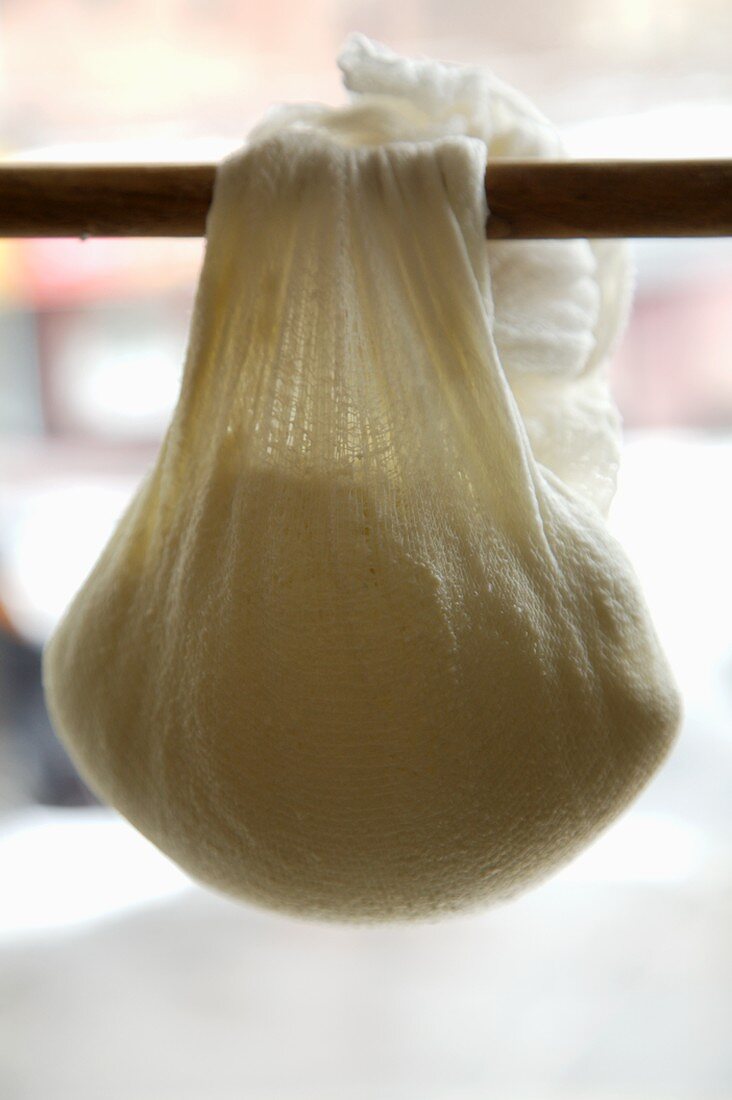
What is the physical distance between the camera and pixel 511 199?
41 centimetres

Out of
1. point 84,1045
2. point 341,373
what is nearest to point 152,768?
point 341,373

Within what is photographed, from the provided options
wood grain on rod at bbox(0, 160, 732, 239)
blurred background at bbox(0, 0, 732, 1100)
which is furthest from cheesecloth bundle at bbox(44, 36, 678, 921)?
blurred background at bbox(0, 0, 732, 1100)

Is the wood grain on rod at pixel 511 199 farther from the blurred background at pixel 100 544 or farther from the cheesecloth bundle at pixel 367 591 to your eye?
the blurred background at pixel 100 544

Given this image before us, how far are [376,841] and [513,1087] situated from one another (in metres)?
0.82

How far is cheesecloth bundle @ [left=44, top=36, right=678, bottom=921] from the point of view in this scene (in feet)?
1.32

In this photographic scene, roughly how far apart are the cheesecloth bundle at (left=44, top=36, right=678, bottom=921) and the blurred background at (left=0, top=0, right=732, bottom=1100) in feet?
2.47

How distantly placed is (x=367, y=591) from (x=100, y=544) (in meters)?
1.18

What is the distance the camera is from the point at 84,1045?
1.10m

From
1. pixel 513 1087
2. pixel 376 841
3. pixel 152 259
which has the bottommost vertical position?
pixel 513 1087

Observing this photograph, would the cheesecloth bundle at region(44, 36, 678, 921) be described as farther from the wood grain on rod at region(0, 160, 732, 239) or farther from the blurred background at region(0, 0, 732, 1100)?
the blurred background at region(0, 0, 732, 1100)

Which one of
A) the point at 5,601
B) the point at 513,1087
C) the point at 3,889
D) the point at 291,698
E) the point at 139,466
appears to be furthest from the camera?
the point at 139,466

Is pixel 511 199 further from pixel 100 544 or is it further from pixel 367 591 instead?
pixel 100 544

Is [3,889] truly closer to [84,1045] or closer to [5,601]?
[84,1045]

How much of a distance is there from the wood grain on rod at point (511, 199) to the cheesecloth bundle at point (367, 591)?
14mm
